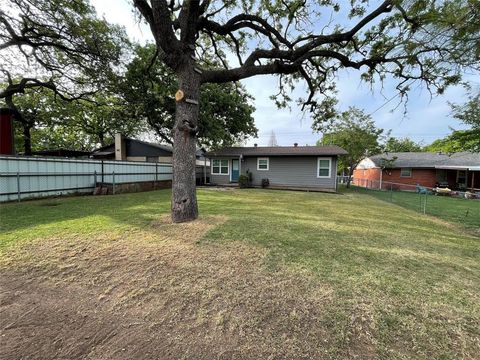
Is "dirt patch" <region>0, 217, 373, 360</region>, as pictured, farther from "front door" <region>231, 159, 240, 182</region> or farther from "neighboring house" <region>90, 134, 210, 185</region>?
"neighboring house" <region>90, 134, 210, 185</region>

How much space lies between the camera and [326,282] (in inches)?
114

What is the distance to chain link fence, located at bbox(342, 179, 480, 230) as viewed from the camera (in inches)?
342

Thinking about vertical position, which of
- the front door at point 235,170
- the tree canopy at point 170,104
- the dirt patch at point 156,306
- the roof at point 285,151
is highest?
the tree canopy at point 170,104

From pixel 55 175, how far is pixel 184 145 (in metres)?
7.69

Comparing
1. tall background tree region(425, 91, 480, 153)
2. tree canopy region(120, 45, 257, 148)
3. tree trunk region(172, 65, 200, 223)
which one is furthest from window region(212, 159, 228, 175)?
tall background tree region(425, 91, 480, 153)

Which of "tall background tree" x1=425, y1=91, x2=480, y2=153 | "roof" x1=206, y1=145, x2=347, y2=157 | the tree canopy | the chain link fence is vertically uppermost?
the tree canopy

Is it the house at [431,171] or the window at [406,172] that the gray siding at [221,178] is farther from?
the window at [406,172]

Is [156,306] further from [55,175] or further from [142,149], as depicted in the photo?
[142,149]

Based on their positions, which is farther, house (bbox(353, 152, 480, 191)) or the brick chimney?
house (bbox(353, 152, 480, 191))

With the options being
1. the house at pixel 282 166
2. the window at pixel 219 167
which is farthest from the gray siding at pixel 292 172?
the window at pixel 219 167

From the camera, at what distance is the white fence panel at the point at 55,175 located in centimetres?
810

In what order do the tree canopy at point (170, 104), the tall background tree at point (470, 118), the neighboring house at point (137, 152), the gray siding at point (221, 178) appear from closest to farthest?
1. the tall background tree at point (470, 118)
2. the tree canopy at point (170, 104)
3. the gray siding at point (221, 178)
4. the neighboring house at point (137, 152)

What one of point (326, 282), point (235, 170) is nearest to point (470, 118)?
point (326, 282)

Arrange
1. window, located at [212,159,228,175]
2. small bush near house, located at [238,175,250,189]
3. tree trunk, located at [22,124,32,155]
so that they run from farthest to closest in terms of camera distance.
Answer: tree trunk, located at [22,124,32,155] → window, located at [212,159,228,175] → small bush near house, located at [238,175,250,189]
